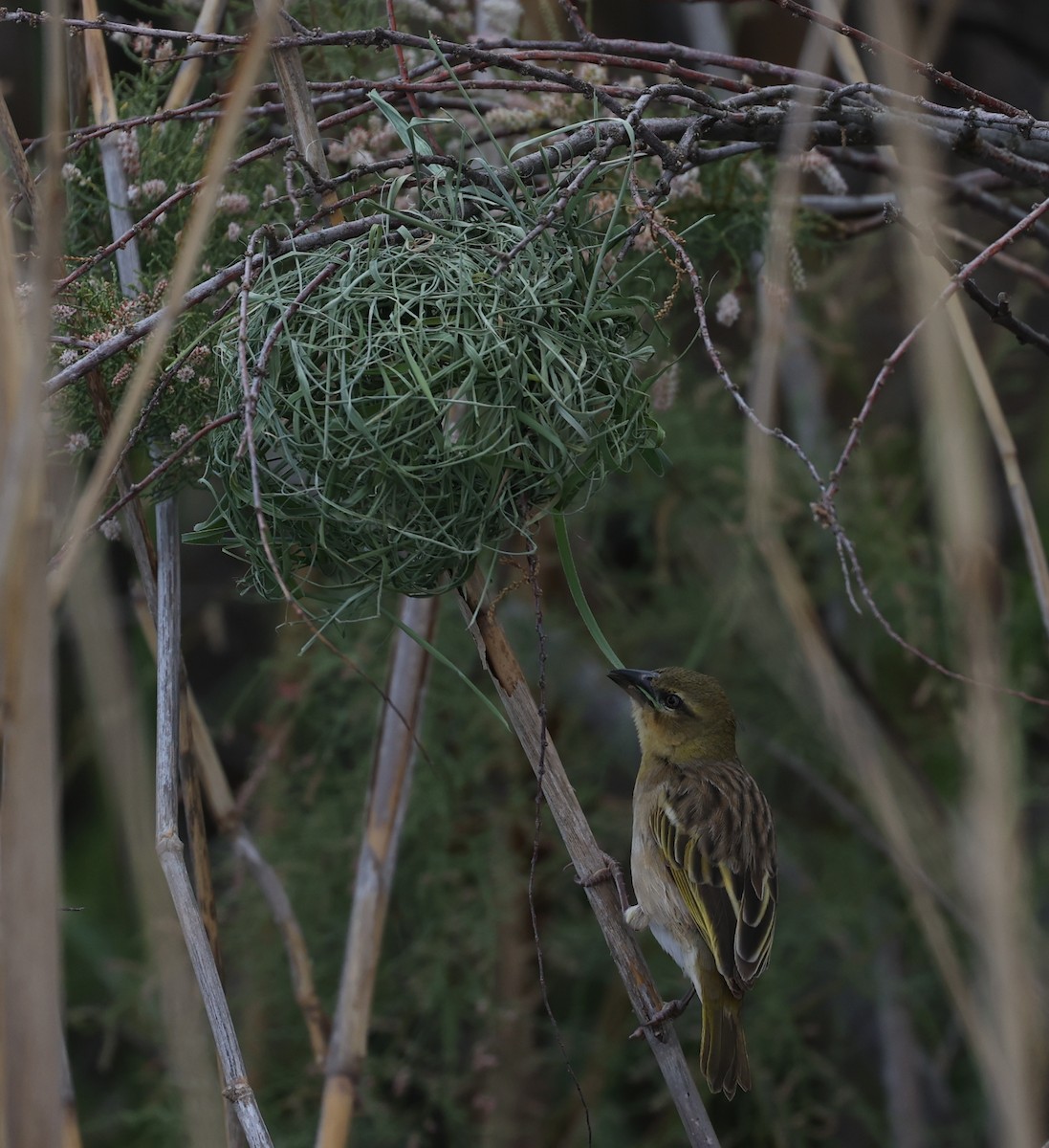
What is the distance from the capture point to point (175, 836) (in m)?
2.11

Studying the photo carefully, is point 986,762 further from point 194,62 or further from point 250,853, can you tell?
point 194,62

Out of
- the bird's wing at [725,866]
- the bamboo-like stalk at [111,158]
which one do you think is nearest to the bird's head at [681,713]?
the bird's wing at [725,866]

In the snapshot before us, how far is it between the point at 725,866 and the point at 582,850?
921mm

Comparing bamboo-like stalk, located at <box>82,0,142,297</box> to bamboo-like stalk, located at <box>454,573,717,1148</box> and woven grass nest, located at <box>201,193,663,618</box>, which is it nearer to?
woven grass nest, located at <box>201,193,663,618</box>

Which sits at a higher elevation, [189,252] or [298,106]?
[298,106]

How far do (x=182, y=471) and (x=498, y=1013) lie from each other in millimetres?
2269

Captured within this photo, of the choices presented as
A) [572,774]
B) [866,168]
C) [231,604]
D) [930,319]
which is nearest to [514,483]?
[930,319]

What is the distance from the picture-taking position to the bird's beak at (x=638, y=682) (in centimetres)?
297

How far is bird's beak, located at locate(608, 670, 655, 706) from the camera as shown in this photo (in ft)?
9.76

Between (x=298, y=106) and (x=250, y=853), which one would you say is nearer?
(x=298, y=106)

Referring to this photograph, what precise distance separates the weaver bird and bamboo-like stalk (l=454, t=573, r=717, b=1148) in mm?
698

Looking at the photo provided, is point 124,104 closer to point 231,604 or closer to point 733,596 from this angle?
point 733,596

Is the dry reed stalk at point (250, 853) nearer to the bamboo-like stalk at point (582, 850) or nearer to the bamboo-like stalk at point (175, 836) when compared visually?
the bamboo-like stalk at point (175, 836)

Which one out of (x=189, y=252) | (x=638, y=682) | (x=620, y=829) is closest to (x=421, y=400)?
(x=189, y=252)
